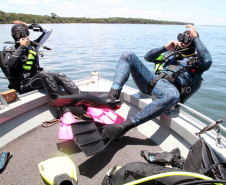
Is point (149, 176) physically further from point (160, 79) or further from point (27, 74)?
point (27, 74)

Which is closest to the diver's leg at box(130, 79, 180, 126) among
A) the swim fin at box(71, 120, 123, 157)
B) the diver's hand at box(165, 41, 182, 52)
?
the swim fin at box(71, 120, 123, 157)

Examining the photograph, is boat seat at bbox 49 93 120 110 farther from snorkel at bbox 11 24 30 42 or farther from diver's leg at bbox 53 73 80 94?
snorkel at bbox 11 24 30 42

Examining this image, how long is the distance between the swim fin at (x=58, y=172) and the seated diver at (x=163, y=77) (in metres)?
0.44

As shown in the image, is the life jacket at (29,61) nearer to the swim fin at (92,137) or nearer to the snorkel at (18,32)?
the snorkel at (18,32)

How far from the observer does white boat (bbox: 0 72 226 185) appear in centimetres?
→ 165

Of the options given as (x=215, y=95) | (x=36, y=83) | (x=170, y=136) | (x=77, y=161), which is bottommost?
(x=215, y=95)

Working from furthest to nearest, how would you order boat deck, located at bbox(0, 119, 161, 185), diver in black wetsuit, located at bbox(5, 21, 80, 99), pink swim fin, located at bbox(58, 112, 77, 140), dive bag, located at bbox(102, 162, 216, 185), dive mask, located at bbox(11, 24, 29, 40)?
dive mask, located at bbox(11, 24, 29, 40)
diver in black wetsuit, located at bbox(5, 21, 80, 99)
pink swim fin, located at bbox(58, 112, 77, 140)
boat deck, located at bbox(0, 119, 161, 185)
dive bag, located at bbox(102, 162, 216, 185)

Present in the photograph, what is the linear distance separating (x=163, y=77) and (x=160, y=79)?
5 cm

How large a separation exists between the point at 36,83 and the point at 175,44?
1.91 metres

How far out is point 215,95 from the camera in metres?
5.41

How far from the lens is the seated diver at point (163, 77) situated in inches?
73.4

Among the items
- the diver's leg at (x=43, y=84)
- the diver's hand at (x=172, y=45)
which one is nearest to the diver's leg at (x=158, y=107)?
the diver's hand at (x=172, y=45)

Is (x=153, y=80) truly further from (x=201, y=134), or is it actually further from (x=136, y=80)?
(x=201, y=134)

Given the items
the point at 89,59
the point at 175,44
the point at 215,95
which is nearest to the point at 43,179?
the point at 175,44
